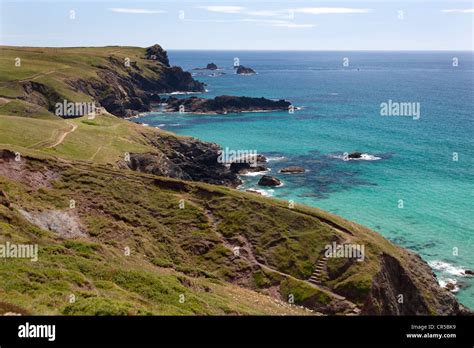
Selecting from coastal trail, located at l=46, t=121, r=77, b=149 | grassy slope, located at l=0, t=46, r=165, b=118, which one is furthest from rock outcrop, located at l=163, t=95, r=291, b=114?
coastal trail, located at l=46, t=121, r=77, b=149

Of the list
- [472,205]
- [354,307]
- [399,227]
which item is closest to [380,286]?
[354,307]

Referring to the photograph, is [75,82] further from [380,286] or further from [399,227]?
[380,286]

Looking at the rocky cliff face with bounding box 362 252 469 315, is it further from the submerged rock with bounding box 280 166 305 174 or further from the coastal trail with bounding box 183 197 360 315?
the submerged rock with bounding box 280 166 305 174

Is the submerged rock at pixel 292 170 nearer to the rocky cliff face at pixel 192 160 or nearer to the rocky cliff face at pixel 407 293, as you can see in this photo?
the rocky cliff face at pixel 192 160

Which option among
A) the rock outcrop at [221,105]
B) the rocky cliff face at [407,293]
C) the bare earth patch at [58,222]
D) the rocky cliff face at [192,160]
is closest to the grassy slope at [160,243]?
the bare earth patch at [58,222]

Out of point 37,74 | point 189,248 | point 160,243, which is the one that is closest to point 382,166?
point 189,248

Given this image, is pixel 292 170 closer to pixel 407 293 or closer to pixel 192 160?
pixel 192 160

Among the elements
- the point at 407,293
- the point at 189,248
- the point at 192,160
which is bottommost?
the point at 407,293
